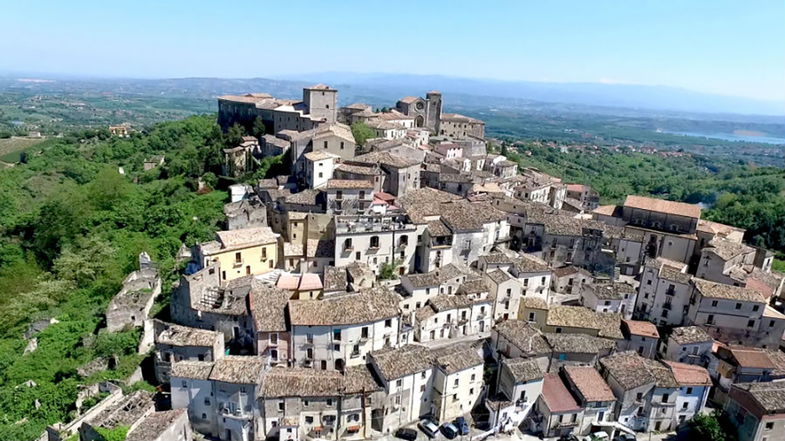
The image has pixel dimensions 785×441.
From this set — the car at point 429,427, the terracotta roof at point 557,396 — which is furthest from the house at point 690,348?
the car at point 429,427

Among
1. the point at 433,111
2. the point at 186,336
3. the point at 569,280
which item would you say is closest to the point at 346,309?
the point at 186,336

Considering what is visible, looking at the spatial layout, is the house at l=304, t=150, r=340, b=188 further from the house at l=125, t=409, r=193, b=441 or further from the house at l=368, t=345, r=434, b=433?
the house at l=125, t=409, r=193, b=441

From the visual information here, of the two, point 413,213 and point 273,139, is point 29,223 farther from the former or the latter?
point 413,213

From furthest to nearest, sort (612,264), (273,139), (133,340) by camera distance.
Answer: (273,139) < (612,264) < (133,340)

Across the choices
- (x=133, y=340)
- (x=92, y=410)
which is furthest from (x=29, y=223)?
(x=92, y=410)

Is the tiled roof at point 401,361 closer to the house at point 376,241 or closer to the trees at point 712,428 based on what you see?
the house at point 376,241

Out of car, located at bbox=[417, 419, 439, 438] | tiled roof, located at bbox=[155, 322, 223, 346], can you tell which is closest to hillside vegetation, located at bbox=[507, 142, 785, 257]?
car, located at bbox=[417, 419, 439, 438]

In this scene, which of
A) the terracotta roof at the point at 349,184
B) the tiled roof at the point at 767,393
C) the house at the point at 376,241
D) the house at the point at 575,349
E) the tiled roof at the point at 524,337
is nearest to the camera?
the tiled roof at the point at 767,393
